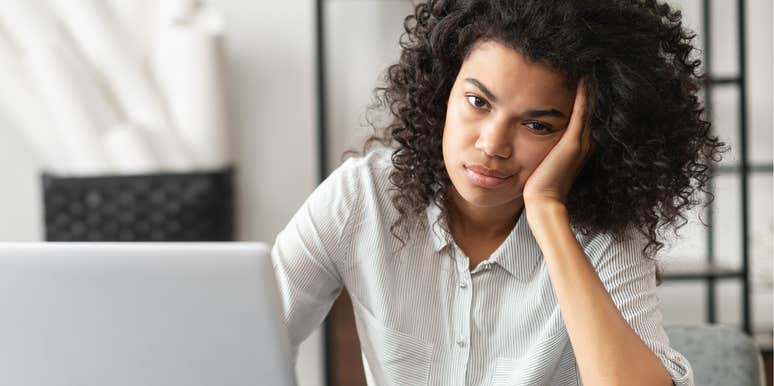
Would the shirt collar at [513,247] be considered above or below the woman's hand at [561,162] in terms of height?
below

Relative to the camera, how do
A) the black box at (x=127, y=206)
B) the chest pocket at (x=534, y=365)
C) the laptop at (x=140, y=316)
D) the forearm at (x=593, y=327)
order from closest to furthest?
the laptop at (x=140, y=316)
the forearm at (x=593, y=327)
the chest pocket at (x=534, y=365)
the black box at (x=127, y=206)

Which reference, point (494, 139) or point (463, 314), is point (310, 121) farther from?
point (494, 139)

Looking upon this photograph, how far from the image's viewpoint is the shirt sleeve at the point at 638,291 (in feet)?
3.92

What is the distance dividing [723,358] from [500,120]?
50 cm

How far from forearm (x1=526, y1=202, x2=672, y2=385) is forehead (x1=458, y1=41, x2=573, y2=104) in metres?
0.19

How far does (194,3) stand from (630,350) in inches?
68.2

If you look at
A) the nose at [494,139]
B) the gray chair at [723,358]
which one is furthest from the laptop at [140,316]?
the gray chair at [723,358]

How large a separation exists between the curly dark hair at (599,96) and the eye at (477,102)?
0.08 meters

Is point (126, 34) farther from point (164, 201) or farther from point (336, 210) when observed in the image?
point (336, 210)

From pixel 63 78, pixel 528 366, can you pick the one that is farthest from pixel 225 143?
pixel 528 366

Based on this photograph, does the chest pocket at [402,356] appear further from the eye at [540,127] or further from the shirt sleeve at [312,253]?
the eye at [540,127]

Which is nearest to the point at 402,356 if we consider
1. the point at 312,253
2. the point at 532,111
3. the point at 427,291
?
the point at 427,291

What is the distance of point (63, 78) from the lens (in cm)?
236

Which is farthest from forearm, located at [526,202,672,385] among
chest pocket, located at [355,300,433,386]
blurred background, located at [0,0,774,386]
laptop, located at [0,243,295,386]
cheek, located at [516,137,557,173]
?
blurred background, located at [0,0,774,386]
